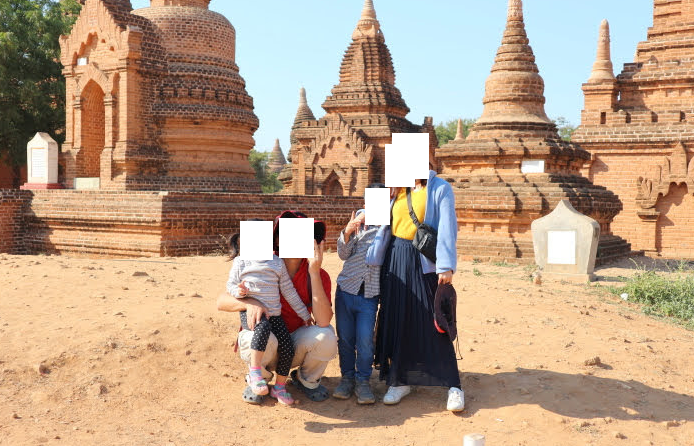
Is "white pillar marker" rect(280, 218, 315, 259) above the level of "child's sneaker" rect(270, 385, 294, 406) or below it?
above

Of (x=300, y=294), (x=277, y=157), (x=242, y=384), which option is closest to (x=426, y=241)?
(x=300, y=294)

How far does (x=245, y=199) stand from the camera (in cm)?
1295

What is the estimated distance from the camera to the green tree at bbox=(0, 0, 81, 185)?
2084 centimetres

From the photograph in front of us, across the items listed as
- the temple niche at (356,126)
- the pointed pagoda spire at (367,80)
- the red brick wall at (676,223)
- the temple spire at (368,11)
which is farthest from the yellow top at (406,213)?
the temple spire at (368,11)

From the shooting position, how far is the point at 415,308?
14.7ft

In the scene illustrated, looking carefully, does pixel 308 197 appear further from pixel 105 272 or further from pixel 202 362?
pixel 202 362

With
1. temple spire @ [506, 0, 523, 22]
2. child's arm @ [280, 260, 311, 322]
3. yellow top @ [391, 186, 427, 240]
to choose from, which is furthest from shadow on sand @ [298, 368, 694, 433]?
temple spire @ [506, 0, 523, 22]

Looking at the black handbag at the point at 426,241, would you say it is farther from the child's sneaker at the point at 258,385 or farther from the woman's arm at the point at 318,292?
the child's sneaker at the point at 258,385

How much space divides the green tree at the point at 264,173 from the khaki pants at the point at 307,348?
1431 inches

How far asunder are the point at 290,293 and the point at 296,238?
0.39 metres

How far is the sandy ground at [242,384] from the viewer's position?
4.18 m

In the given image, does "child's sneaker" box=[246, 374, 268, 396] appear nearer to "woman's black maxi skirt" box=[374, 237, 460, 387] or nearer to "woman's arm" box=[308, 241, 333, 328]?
"woman's arm" box=[308, 241, 333, 328]

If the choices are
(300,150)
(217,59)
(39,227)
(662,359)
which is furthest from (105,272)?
(300,150)

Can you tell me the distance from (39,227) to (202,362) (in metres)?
9.68
